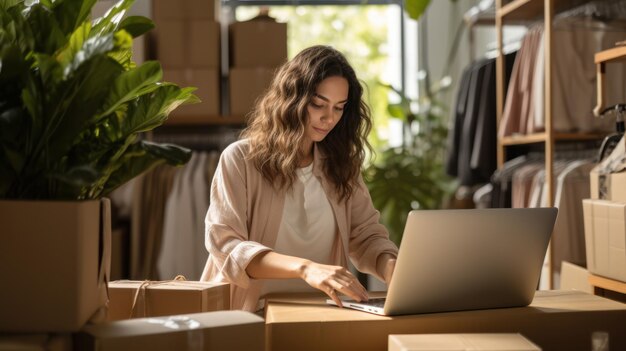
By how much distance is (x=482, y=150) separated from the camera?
13.9ft

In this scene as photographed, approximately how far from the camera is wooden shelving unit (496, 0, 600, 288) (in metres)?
3.27

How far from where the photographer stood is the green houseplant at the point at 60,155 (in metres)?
1.31

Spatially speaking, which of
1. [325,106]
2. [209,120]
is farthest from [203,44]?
[325,106]

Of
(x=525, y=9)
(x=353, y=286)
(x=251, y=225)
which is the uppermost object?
(x=525, y=9)

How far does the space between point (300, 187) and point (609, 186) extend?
0.85m

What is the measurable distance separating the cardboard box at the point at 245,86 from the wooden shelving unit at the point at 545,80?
3.82 feet

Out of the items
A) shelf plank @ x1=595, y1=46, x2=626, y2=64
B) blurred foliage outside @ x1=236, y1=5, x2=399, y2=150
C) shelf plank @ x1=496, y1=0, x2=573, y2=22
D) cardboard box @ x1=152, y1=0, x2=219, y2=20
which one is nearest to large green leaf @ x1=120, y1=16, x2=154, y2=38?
shelf plank @ x1=595, y1=46, x2=626, y2=64

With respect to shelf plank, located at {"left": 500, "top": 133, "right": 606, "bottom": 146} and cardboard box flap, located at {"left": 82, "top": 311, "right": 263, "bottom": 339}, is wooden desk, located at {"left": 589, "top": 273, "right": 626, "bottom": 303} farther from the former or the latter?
cardboard box flap, located at {"left": 82, "top": 311, "right": 263, "bottom": 339}

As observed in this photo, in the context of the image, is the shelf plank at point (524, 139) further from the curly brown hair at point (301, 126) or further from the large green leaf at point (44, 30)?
the large green leaf at point (44, 30)

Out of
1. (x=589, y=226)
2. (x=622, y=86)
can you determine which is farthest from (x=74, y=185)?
(x=622, y=86)

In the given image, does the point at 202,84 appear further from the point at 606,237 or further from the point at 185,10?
the point at 606,237

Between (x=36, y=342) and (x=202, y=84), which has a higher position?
(x=202, y=84)

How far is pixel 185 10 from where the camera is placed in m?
4.30

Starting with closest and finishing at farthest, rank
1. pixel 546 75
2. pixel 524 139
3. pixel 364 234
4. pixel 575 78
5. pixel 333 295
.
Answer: pixel 333 295 → pixel 364 234 → pixel 546 75 → pixel 575 78 → pixel 524 139
